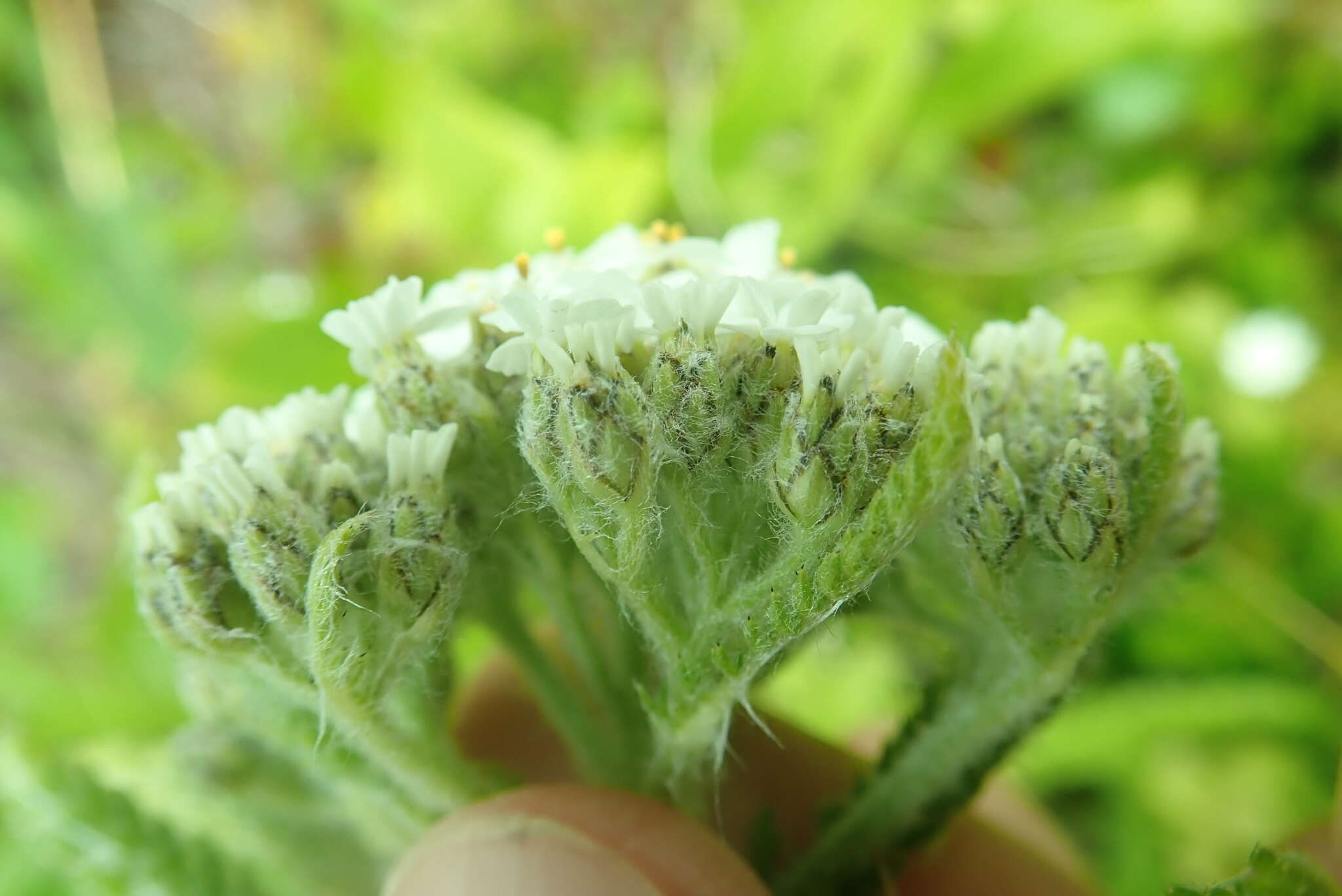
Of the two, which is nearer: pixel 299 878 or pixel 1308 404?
pixel 299 878

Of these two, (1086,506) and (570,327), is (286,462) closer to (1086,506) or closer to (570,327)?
(570,327)

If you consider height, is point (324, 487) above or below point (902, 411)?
above

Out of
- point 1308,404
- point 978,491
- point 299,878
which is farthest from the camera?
point 1308,404

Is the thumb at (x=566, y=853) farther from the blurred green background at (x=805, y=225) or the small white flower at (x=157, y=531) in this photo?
the blurred green background at (x=805, y=225)

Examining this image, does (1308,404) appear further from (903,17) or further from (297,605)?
(297,605)

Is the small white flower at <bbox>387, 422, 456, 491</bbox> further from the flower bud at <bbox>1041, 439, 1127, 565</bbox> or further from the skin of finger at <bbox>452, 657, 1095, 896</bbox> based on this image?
the skin of finger at <bbox>452, 657, 1095, 896</bbox>

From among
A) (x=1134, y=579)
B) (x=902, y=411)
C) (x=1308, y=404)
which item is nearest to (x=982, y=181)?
(x=1308, y=404)
